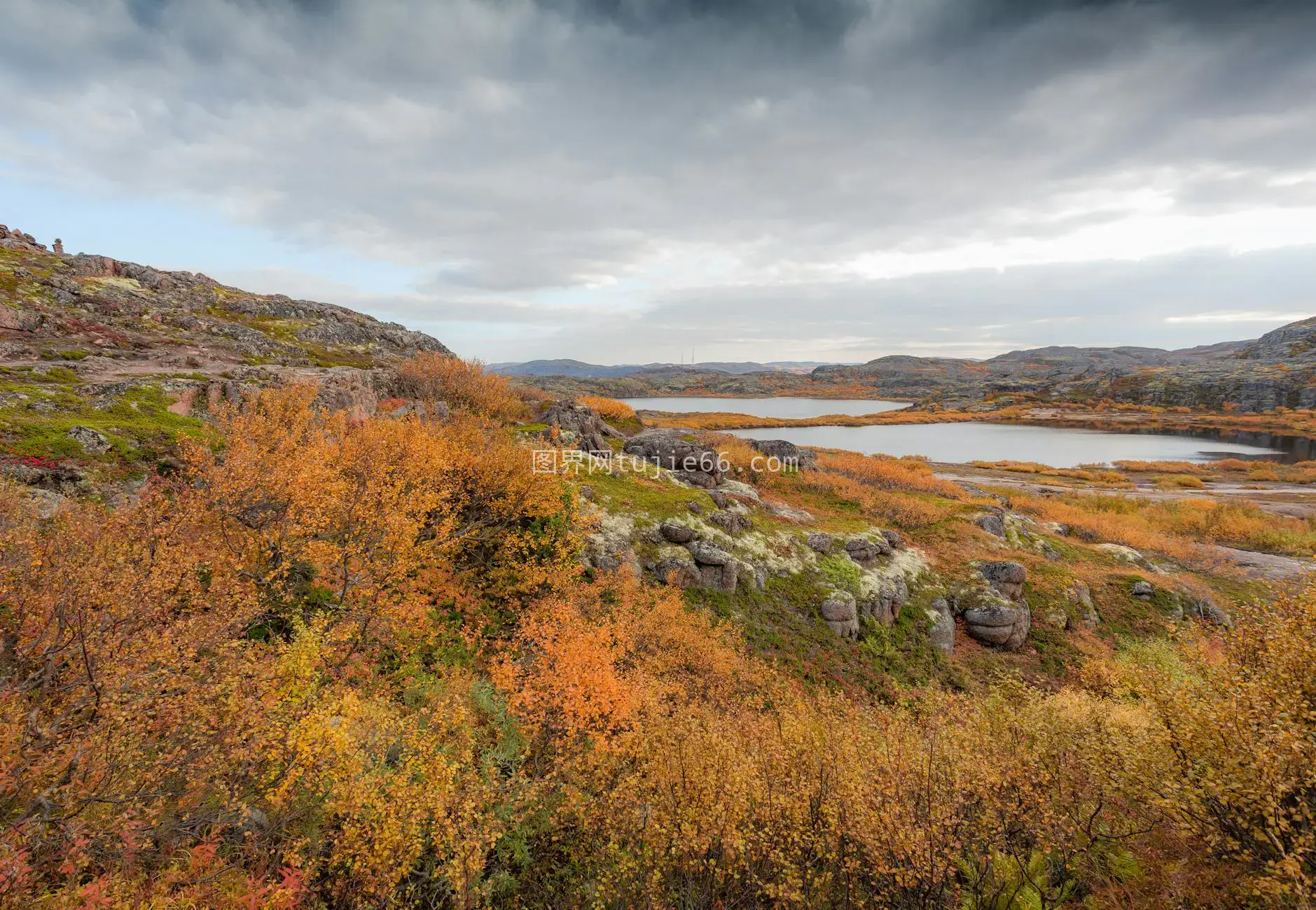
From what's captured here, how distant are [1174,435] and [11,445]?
7006 inches

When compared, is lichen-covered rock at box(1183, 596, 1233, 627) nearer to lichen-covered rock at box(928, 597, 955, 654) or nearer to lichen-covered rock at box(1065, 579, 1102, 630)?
lichen-covered rock at box(1065, 579, 1102, 630)

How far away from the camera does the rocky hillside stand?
17672mm

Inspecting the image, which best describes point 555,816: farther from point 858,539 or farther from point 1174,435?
point 1174,435

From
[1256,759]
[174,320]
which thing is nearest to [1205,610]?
[1256,759]

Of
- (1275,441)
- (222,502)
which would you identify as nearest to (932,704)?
(222,502)

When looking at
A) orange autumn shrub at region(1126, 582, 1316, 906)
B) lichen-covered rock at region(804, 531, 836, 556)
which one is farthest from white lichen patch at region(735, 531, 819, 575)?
orange autumn shrub at region(1126, 582, 1316, 906)

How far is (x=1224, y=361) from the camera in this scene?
194750 mm

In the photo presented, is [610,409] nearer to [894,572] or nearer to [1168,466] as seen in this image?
[894,572]

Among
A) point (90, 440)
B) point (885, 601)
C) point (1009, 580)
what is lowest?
point (885, 601)

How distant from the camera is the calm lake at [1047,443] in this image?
9247 cm

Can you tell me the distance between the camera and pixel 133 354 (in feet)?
111

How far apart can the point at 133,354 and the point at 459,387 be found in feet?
70.7

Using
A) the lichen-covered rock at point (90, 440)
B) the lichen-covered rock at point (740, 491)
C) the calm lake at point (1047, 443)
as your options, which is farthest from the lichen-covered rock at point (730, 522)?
the calm lake at point (1047, 443)

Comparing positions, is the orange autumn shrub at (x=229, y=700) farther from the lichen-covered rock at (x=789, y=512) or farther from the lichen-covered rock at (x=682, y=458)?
the lichen-covered rock at (x=789, y=512)
